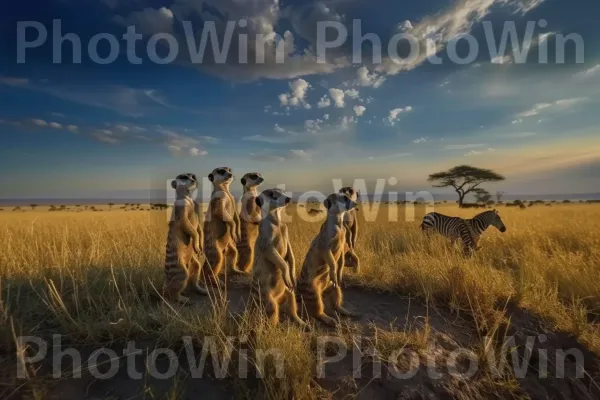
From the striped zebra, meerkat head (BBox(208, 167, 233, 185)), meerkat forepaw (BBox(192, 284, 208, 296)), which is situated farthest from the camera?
the striped zebra

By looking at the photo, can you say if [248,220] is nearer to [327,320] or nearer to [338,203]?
[338,203]

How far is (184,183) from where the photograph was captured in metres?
4.83

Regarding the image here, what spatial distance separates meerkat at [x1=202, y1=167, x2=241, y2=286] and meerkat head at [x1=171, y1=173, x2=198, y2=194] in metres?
0.58

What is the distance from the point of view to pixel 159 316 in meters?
3.93

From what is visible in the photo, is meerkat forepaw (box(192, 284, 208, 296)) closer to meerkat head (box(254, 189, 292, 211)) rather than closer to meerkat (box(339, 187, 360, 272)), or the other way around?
meerkat head (box(254, 189, 292, 211))

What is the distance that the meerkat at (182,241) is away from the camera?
4664mm

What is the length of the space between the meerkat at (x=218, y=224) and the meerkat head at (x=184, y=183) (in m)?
0.58

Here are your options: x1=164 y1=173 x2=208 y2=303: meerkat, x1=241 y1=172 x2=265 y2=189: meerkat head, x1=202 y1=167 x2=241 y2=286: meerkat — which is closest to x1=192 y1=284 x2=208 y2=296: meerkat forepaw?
x1=164 y1=173 x2=208 y2=303: meerkat

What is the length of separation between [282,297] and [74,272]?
3.27 metres

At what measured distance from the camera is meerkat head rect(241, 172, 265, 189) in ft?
18.2

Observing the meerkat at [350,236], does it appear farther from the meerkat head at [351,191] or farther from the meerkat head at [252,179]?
the meerkat head at [252,179]

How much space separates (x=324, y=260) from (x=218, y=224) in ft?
6.25

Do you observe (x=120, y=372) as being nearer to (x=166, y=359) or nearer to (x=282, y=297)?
(x=166, y=359)

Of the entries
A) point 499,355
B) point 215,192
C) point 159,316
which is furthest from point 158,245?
point 499,355
